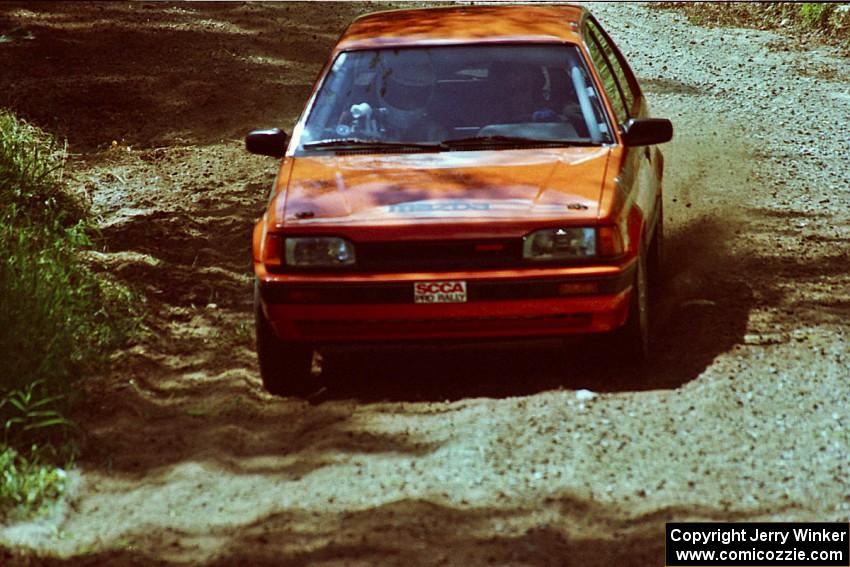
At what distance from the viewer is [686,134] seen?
1382 cm

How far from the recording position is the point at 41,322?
7.31 metres

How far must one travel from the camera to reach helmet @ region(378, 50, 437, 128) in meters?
7.63

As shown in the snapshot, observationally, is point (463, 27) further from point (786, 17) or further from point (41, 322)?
point (786, 17)

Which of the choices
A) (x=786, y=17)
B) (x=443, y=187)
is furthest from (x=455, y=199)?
(x=786, y=17)

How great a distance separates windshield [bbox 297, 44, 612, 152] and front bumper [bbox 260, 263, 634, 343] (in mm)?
1078

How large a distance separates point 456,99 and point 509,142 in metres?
0.42

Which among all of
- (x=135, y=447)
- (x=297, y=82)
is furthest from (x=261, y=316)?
(x=297, y=82)

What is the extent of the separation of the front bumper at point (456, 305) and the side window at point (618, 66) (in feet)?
6.78

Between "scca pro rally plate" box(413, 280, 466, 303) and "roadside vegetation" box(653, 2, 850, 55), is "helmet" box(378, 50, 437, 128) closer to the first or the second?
"scca pro rally plate" box(413, 280, 466, 303)

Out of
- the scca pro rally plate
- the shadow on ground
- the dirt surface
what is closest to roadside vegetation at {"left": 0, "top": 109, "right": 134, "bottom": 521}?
the dirt surface

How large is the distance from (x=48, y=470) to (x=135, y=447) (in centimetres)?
49

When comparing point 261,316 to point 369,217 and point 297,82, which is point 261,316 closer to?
point 369,217

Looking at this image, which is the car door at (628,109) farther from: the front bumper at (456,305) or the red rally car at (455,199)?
the front bumper at (456,305)

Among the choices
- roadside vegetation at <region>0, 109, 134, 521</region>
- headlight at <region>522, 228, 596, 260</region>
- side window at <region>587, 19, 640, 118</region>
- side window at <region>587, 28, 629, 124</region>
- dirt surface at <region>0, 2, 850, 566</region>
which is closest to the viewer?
dirt surface at <region>0, 2, 850, 566</region>
